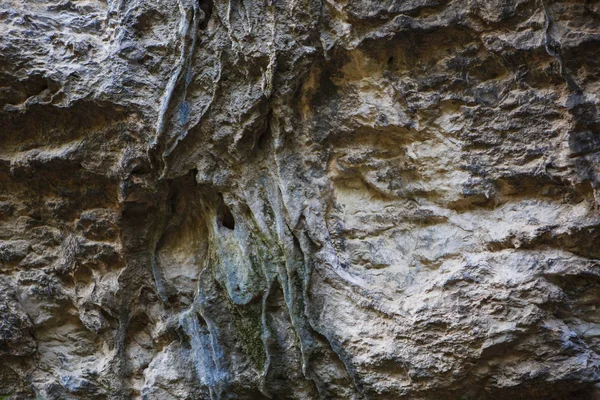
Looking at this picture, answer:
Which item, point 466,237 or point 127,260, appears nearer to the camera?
point 466,237

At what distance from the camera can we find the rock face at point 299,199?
216 cm

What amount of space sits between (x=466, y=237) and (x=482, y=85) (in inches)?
Result: 22.7

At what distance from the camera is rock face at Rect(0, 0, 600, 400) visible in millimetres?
2164

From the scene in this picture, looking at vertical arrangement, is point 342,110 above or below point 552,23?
below

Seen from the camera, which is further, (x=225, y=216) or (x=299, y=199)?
(x=225, y=216)

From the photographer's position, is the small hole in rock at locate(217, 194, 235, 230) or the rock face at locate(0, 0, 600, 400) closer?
the rock face at locate(0, 0, 600, 400)

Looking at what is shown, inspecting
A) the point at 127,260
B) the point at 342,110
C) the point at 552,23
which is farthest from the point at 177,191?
the point at 552,23

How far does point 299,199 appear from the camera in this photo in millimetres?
2521

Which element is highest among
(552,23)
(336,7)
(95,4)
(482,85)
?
(95,4)

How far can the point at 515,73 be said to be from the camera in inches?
88.4

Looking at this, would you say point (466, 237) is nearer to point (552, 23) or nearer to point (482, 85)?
point (482, 85)

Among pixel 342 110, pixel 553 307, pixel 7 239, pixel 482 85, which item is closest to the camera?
pixel 553 307

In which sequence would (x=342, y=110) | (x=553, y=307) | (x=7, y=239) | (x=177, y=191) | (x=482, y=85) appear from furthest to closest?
(x=7, y=239), (x=177, y=191), (x=342, y=110), (x=482, y=85), (x=553, y=307)

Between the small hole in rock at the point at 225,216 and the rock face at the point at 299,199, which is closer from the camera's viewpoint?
the rock face at the point at 299,199
